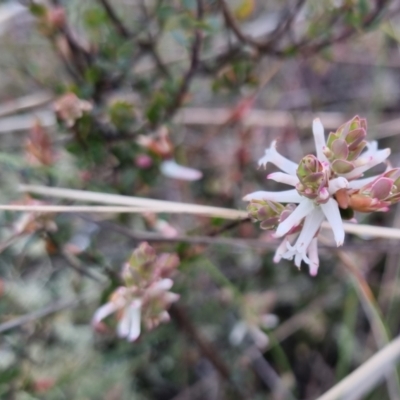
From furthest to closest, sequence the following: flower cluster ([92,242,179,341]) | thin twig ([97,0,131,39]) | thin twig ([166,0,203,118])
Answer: thin twig ([97,0,131,39]) < thin twig ([166,0,203,118]) < flower cluster ([92,242,179,341])

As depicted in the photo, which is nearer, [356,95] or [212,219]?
[212,219]

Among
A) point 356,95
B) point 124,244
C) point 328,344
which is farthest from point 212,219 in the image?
point 356,95

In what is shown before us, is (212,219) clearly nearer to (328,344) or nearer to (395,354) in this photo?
(395,354)

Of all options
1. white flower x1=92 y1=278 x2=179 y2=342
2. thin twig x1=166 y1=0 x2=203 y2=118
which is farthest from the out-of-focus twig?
thin twig x1=166 y1=0 x2=203 y2=118

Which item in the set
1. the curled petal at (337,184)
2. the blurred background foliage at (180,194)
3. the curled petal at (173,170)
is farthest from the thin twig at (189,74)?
the curled petal at (337,184)

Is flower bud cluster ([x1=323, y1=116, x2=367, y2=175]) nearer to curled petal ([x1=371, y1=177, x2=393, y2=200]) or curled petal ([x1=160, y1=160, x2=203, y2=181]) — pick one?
curled petal ([x1=371, y1=177, x2=393, y2=200])

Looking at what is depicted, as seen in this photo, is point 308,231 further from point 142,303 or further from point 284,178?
point 142,303

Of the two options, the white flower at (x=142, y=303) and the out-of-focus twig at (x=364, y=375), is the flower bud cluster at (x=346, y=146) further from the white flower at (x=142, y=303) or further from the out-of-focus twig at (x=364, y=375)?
the out-of-focus twig at (x=364, y=375)
